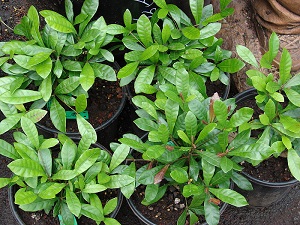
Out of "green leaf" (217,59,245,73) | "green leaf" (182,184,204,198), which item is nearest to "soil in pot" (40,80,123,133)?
"green leaf" (217,59,245,73)

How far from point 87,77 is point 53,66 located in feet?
0.60

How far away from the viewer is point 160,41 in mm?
1917

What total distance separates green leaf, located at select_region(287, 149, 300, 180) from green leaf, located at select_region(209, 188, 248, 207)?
27 centimetres

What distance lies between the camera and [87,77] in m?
1.81

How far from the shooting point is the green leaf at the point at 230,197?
155 cm

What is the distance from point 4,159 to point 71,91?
84cm

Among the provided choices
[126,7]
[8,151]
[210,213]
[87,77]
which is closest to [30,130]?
[8,151]

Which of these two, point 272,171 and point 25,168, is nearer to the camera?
point 25,168

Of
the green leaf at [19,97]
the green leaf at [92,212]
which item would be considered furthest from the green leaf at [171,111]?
the green leaf at [19,97]

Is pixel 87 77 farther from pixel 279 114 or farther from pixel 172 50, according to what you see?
pixel 279 114

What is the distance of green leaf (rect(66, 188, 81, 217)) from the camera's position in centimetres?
154

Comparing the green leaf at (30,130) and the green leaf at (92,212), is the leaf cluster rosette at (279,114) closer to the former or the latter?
the green leaf at (92,212)

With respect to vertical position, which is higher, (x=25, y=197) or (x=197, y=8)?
(x=197, y=8)

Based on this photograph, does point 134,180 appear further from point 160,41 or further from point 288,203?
point 288,203
